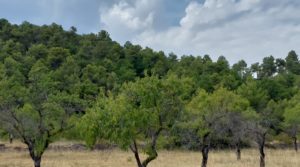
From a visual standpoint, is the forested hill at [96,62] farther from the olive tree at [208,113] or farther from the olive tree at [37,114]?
the olive tree at [208,113]

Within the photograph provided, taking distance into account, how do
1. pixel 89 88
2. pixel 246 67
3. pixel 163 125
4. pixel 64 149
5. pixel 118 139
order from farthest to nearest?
pixel 246 67 → pixel 89 88 → pixel 64 149 → pixel 163 125 → pixel 118 139

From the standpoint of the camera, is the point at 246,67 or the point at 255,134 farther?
the point at 246,67

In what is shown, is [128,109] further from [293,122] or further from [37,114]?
[293,122]

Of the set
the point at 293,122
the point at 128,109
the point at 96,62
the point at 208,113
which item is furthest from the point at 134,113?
the point at 96,62

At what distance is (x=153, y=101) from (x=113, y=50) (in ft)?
212

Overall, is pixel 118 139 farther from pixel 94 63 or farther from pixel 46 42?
pixel 46 42

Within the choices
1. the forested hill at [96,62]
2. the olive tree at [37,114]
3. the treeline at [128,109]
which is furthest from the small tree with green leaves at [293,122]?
the olive tree at [37,114]

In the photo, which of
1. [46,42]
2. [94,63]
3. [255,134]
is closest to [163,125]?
[255,134]

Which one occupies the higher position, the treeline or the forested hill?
the forested hill

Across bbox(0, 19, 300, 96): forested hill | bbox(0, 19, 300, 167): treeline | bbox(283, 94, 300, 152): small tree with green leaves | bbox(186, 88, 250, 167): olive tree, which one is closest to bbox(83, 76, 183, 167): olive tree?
bbox(0, 19, 300, 167): treeline

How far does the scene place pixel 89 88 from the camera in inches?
2200

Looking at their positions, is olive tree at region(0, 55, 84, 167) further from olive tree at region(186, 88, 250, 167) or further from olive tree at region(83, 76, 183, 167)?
olive tree at region(83, 76, 183, 167)

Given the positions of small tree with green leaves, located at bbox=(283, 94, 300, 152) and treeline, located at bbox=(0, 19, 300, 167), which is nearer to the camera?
treeline, located at bbox=(0, 19, 300, 167)

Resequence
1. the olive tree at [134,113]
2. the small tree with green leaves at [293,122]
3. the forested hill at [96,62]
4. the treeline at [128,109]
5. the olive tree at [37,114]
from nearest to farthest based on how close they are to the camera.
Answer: the olive tree at [134,113]
the treeline at [128,109]
the olive tree at [37,114]
the small tree with green leaves at [293,122]
the forested hill at [96,62]
